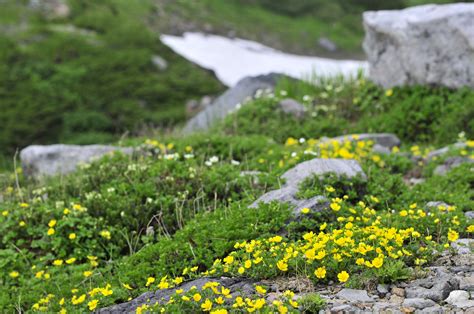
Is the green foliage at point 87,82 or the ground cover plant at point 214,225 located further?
the green foliage at point 87,82

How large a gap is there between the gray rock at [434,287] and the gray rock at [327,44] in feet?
70.8

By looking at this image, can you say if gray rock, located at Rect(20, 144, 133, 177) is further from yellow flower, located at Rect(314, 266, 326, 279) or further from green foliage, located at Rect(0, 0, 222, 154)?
yellow flower, located at Rect(314, 266, 326, 279)

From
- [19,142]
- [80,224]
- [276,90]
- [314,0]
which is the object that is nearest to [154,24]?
A: [314,0]

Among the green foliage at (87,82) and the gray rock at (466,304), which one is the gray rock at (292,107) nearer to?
the green foliage at (87,82)

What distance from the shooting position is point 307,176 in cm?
550

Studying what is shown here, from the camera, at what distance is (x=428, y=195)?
5.69 meters

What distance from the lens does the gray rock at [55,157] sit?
8273mm

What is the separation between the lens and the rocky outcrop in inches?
196

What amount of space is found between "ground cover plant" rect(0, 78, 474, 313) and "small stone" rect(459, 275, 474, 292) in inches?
11.8

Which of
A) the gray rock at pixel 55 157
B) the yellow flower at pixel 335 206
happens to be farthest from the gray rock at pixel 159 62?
the yellow flower at pixel 335 206

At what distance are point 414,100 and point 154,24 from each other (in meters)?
16.3

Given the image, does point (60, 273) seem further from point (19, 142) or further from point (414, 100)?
point (19, 142)

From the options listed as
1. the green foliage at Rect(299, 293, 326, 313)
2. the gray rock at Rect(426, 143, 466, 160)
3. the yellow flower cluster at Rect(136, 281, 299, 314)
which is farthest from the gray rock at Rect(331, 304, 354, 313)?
the gray rock at Rect(426, 143, 466, 160)

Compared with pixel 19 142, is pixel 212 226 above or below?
above
